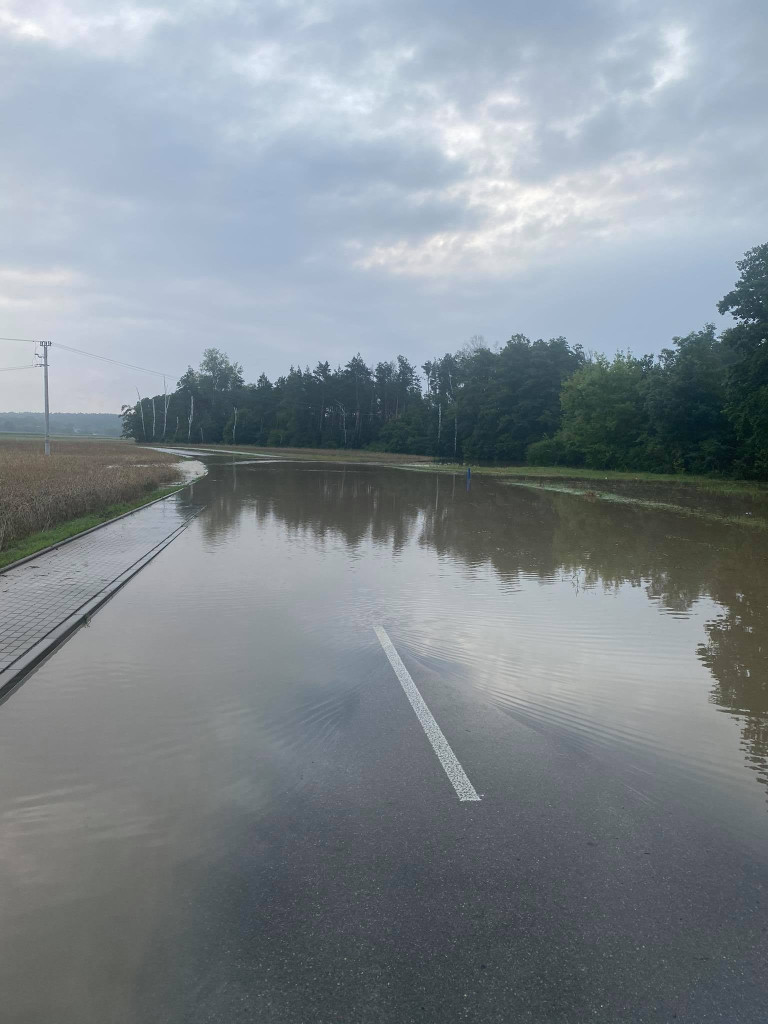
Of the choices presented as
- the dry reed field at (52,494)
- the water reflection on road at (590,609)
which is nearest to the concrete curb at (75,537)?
the dry reed field at (52,494)

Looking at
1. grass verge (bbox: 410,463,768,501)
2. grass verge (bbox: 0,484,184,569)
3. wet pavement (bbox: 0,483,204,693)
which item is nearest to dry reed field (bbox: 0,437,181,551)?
grass verge (bbox: 0,484,184,569)

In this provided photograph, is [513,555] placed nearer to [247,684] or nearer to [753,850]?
[247,684]

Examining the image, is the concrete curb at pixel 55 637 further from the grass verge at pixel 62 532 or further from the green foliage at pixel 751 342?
the green foliage at pixel 751 342

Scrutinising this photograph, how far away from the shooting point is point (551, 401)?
73125 millimetres

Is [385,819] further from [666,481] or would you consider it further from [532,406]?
[532,406]

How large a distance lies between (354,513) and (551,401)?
56.2m

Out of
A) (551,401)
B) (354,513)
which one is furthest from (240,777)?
(551,401)

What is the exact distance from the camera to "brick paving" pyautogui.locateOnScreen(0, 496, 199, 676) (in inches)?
304

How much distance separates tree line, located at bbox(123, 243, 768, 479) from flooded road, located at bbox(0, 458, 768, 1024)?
102ft

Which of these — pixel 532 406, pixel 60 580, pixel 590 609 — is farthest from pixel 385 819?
pixel 532 406

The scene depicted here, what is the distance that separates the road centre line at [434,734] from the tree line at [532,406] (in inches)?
1241

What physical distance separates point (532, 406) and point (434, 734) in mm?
70613

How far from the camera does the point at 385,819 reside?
3.95 m

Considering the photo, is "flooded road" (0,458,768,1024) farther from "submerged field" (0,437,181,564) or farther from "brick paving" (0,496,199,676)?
"submerged field" (0,437,181,564)
